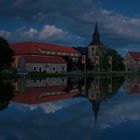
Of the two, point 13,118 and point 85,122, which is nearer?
point 85,122

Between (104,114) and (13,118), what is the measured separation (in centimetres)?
294

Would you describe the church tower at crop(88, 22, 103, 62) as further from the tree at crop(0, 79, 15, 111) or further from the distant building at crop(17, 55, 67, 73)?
the tree at crop(0, 79, 15, 111)

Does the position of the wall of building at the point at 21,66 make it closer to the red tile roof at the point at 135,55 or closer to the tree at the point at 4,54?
the tree at the point at 4,54

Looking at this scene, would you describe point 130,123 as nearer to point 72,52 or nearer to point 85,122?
point 85,122

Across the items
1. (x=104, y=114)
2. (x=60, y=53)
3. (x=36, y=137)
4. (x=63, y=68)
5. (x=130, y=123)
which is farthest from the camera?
(x=60, y=53)

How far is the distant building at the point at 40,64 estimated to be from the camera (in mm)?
64812

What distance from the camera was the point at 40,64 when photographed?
67250 mm

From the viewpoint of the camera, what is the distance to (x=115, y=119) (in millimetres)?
9844

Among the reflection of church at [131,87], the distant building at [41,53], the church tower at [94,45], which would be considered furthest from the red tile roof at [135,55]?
the reflection of church at [131,87]

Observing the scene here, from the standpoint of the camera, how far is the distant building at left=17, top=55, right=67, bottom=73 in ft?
213

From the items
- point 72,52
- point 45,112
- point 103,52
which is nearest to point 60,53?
point 72,52

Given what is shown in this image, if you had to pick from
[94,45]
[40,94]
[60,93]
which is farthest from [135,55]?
[40,94]

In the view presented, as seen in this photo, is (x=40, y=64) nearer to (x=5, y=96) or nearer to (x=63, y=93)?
(x=63, y=93)

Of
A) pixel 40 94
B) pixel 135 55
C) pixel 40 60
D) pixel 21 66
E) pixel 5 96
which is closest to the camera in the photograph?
pixel 5 96
